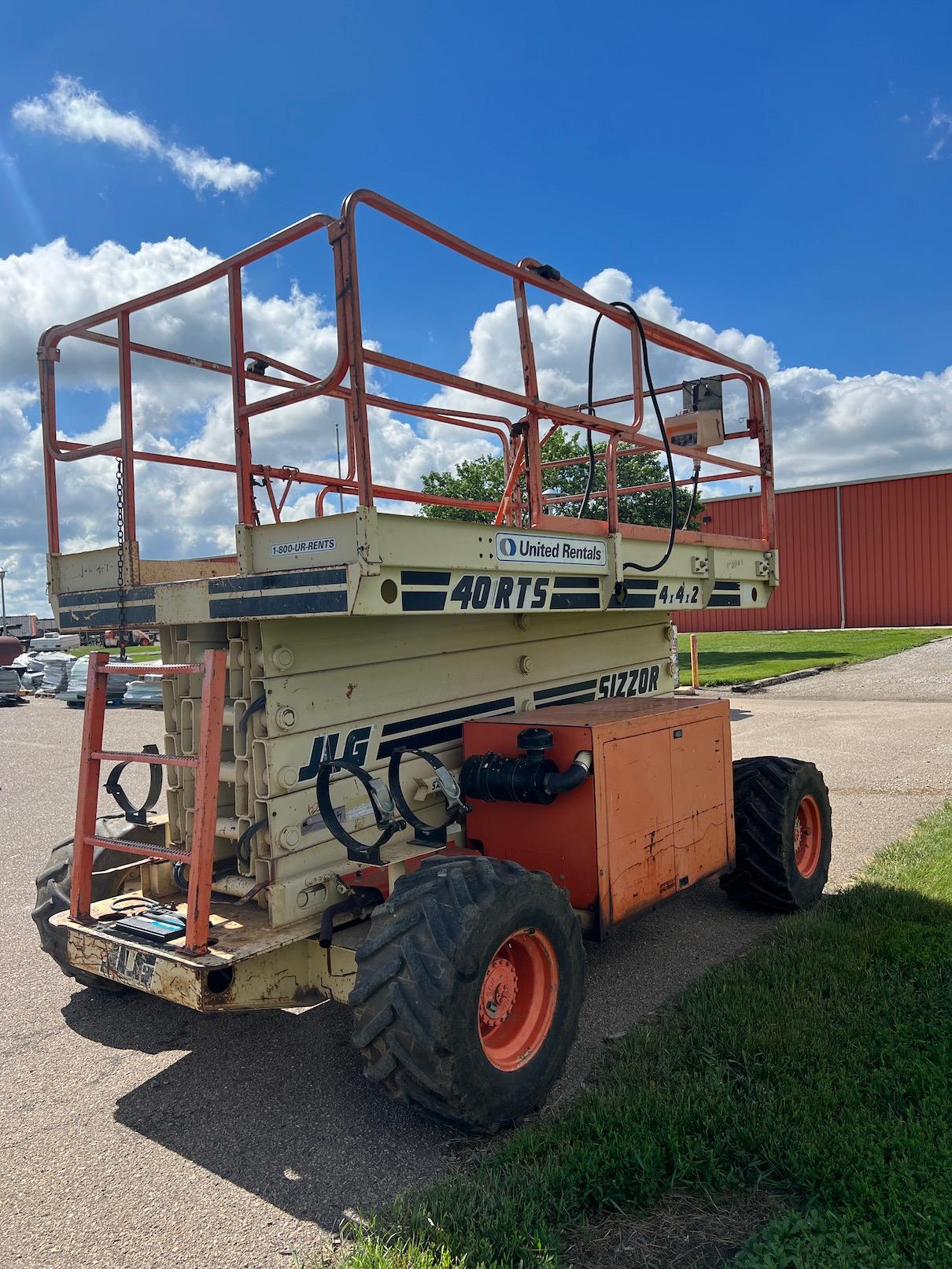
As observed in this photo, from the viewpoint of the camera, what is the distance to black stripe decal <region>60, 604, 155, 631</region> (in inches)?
164

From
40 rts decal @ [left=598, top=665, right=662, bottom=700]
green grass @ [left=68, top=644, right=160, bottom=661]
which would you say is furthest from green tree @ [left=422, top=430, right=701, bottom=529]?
40 rts decal @ [left=598, top=665, right=662, bottom=700]

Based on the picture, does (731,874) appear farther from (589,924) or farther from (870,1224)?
(870,1224)

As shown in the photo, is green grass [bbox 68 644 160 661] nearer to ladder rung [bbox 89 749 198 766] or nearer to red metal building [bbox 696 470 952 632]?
ladder rung [bbox 89 749 198 766]

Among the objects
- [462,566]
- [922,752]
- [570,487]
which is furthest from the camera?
[570,487]

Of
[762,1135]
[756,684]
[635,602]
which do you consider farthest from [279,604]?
[756,684]

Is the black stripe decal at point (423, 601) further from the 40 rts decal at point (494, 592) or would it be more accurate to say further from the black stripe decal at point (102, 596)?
the black stripe decal at point (102, 596)

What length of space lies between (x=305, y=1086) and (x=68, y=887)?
4.90 ft

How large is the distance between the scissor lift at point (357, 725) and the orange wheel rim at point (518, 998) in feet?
0.04

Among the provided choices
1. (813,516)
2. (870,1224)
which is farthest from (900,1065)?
(813,516)

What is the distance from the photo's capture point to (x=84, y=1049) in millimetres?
4336

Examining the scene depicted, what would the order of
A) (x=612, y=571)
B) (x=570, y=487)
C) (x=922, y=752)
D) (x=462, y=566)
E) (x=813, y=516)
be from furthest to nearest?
(x=813, y=516) < (x=570, y=487) < (x=922, y=752) < (x=612, y=571) < (x=462, y=566)

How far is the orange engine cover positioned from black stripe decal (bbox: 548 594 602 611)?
555mm

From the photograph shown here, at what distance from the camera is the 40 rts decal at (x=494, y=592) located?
12.2ft

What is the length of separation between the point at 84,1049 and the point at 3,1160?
2.95 ft
